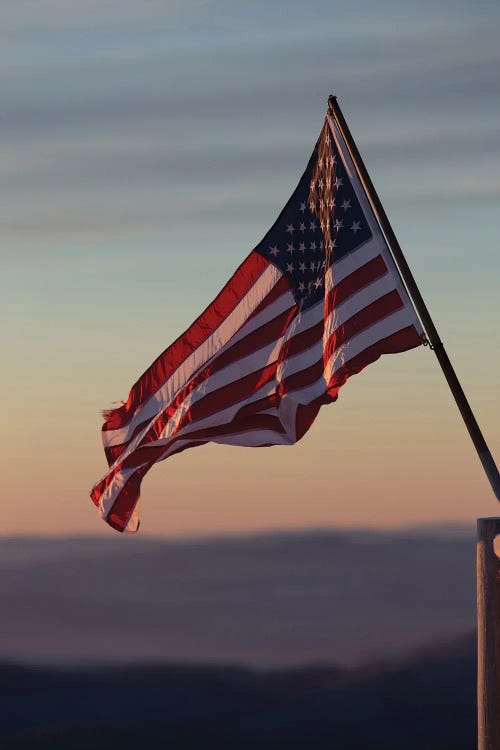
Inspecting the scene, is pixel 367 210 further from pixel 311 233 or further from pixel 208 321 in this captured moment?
pixel 208 321

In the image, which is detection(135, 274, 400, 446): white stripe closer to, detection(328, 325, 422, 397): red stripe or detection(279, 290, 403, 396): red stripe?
detection(279, 290, 403, 396): red stripe

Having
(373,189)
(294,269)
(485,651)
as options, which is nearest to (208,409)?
(294,269)

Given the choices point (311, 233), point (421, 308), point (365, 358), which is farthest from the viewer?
point (311, 233)

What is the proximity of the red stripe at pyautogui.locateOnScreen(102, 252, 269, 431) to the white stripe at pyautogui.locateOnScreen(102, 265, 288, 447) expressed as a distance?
65 mm

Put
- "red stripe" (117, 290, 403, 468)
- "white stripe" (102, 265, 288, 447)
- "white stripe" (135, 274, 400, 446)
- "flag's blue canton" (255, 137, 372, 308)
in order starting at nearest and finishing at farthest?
"red stripe" (117, 290, 403, 468) → "white stripe" (135, 274, 400, 446) → "flag's blue canton" (255, 137, 372, 308) → "white stripe" (102, 265, 288, 447)

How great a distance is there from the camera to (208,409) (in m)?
20.9

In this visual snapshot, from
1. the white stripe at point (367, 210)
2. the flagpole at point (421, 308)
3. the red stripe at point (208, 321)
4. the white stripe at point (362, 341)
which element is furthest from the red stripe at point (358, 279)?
the red stripe at point (208, 321)

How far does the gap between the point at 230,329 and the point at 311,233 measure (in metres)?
1.53

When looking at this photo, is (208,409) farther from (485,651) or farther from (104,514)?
(485,651)

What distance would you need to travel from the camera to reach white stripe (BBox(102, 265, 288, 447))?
2095cm

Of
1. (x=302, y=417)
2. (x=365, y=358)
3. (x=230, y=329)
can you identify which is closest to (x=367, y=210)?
(x=365, y=358)

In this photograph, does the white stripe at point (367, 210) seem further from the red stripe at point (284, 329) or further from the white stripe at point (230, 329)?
the white stripe at point (230, 329)

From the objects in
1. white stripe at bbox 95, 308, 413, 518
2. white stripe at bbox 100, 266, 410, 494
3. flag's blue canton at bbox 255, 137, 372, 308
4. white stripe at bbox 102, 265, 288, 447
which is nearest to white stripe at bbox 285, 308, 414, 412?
white stripe at bbox 95, 308, 413, 518

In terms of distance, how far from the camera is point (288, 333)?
2073 cm
